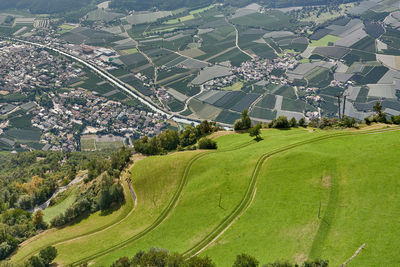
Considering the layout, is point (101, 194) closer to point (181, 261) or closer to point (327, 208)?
point (181, 261)

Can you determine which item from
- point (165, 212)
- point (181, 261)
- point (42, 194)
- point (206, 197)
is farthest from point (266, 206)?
point (42, 194)

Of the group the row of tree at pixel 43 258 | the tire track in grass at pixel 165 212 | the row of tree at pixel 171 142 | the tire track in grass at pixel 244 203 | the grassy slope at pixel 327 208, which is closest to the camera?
the grassy slope at pixel 327 208

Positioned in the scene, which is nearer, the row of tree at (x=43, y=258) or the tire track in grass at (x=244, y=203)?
the tire track in grass at (x=244, y=203)


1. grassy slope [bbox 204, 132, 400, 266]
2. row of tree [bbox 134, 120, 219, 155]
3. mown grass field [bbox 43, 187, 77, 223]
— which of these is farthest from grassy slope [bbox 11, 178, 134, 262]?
grassy slope [bbox 204, 132, 400, 266]

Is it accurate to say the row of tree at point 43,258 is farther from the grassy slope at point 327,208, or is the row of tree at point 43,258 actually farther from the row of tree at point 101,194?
the grassy slope at point 327,208

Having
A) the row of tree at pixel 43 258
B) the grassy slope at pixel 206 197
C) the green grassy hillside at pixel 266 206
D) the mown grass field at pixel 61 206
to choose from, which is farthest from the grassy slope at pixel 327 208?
the mown grass field at pixel 61 206

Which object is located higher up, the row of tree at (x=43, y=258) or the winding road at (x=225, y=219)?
the winding road at (x=225, y=219)

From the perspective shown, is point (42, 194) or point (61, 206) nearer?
point (61, 206)
